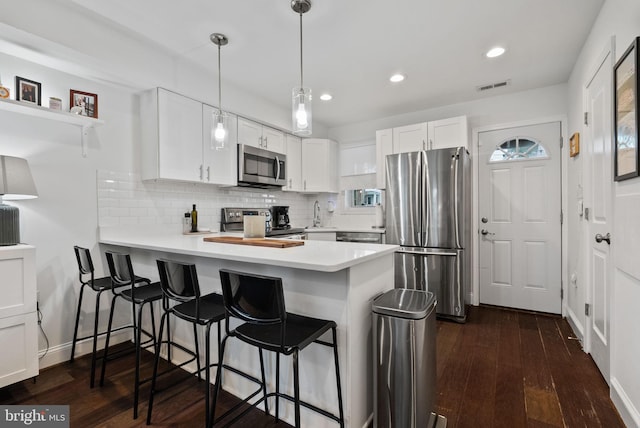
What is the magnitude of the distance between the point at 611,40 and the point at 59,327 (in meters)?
4.42

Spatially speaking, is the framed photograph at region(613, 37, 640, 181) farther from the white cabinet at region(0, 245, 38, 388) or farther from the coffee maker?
the white cabinet at region(0, 245, 38, 388)

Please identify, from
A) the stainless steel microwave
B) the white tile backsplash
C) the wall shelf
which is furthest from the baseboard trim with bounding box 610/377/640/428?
the wall shelf

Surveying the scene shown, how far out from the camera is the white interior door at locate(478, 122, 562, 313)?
342 cm

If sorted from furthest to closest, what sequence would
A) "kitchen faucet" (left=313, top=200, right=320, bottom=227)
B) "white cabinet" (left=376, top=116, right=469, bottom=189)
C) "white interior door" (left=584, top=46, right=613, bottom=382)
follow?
"kitchen faucet" (left=313, top=200, right=320, bottom=227)
"white cabinet" (left=376, top=116, right=469, bottom=189)
"white interior door" (left=584, top=46, right=613, bottom=382)

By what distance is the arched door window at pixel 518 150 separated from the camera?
350cm

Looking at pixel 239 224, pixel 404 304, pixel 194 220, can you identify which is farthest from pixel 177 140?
pixel 404 304

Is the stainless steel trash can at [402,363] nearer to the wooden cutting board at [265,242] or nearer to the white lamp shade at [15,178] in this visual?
the wooden cutting board at [265,242]

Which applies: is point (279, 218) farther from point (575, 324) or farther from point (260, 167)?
point (575, 324)

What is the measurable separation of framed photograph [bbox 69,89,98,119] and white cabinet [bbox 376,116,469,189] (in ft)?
10.3

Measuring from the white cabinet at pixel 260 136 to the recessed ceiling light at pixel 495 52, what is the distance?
251 cm

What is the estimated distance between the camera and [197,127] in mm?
3041

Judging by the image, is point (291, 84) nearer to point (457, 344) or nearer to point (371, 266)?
point (371, 266)

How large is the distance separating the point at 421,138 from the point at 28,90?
12.2 ft

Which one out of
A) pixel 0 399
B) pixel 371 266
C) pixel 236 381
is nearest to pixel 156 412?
pixel 236 381
